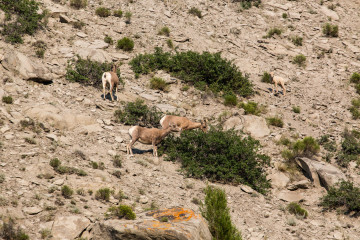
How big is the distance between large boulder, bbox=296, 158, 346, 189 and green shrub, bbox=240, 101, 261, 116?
4.09 metres

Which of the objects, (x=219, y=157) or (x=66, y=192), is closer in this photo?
(x=66, y=192)

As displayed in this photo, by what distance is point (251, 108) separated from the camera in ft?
69.8

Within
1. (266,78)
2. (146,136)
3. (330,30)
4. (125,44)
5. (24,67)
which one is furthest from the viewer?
(330,30)

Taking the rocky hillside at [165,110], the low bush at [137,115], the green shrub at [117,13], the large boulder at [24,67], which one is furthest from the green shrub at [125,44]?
the low bush at [137,115]

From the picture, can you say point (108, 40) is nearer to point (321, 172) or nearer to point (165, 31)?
point (165, 31)

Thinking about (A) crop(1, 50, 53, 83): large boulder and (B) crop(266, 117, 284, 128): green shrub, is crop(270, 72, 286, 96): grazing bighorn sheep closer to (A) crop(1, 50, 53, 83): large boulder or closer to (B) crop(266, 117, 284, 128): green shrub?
(B) crop(266, 117, 284, 128): green shrub

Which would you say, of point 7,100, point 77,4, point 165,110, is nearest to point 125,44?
point 77,4

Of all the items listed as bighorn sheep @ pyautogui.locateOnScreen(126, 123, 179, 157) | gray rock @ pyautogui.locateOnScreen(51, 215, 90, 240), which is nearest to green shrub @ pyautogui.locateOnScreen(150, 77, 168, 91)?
bighorn sheep @ pyautogui.locateOnScreen(126, 123, 179, 157)

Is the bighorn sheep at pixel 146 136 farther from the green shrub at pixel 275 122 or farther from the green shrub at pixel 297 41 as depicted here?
the green shrub at pixel 297 41

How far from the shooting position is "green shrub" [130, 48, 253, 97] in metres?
23.0

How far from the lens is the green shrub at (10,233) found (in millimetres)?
9383

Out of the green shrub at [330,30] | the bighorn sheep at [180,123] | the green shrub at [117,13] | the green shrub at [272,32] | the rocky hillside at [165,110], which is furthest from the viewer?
the green shrub at [330,30]

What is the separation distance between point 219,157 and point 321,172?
4.34 metres

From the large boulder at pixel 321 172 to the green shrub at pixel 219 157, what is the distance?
5.78 feet
